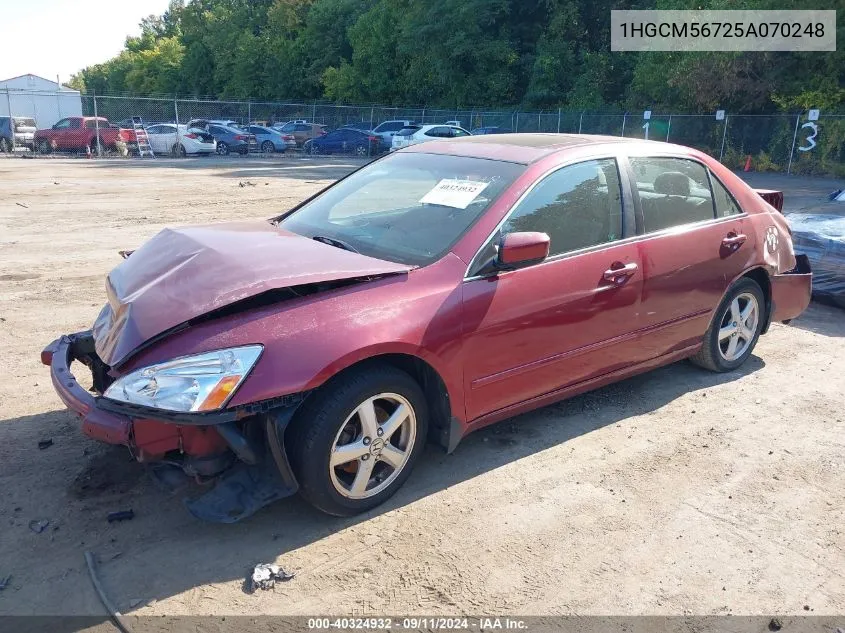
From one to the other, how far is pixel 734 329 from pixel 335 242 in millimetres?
3076

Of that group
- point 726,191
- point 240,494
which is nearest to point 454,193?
point 240,494

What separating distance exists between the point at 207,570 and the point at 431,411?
126cm

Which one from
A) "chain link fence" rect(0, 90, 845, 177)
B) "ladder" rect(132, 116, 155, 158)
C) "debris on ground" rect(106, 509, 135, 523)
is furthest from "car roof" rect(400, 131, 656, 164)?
"ladder" rect(132, 116, 155, 158)

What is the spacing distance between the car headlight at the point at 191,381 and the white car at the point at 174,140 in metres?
29.7

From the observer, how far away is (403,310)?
3.26 m

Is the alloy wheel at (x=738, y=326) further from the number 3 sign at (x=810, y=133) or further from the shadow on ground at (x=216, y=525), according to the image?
the number 3 sign at (x=810, y=133)

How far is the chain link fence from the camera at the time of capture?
25484 millimetres

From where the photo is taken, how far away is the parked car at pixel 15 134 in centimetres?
2816

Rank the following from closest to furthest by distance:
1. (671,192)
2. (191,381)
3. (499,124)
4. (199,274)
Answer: (191,381) → (199,274) → (671,192) → (499,124)

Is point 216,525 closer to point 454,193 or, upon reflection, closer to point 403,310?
point 403,310

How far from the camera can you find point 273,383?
2.87 m

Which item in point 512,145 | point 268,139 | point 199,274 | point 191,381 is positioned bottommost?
point 191,381

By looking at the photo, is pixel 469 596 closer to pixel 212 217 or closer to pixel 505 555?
pixel 505 555

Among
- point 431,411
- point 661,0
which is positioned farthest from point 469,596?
point 661,0
